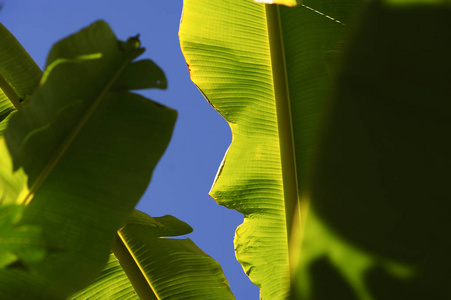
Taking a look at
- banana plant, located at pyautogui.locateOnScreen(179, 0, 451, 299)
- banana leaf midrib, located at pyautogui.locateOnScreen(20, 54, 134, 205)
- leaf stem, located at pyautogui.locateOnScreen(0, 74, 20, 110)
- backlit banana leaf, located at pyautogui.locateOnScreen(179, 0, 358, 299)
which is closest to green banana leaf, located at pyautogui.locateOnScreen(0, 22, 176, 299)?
banana leaf midrib, located at pyautogui.locateOnScreen(20, 54, 134, 205)

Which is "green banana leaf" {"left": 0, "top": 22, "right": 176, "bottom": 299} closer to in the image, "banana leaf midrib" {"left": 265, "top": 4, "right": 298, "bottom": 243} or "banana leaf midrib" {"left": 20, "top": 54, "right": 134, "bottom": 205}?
"banana leaf midrib" {"left": 20, "top": 54, "right": 134, "bottom": 205}

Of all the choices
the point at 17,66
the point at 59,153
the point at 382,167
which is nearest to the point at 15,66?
the point at 17,66

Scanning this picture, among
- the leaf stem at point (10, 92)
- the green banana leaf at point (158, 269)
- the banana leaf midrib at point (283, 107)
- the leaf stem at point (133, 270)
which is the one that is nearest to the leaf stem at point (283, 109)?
the banana leaf midrib at point (283, 107)

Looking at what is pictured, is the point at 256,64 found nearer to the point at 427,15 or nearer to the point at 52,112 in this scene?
the point at 52,112

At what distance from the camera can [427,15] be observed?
42 centimetres

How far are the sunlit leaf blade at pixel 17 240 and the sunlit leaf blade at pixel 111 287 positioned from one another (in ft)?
1.71

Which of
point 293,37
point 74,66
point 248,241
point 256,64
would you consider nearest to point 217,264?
point 248,241

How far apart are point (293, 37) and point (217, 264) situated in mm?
737

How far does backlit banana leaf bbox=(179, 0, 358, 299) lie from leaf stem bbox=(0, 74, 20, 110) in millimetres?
540

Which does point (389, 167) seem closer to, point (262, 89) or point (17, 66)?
point (262, 89)

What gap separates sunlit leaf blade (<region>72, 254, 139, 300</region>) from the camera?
1.24 meters

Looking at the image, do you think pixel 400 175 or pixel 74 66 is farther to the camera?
pixel 74 66

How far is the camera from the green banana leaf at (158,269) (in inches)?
Answer: 48.9

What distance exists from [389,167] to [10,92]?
1.19m
